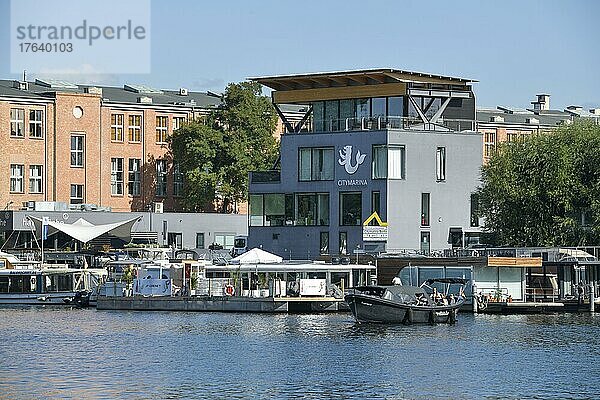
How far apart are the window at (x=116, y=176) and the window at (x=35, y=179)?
303 inches

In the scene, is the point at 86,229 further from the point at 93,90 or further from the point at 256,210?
the point at 93,90

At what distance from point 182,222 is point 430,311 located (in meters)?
53.5

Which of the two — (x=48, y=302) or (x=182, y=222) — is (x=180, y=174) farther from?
(x=48, y=302)

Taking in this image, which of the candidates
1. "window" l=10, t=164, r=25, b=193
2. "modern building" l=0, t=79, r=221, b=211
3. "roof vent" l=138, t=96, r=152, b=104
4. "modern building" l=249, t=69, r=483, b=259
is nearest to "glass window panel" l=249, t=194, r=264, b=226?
"modern building" l=249, t=69, r=483, b=259

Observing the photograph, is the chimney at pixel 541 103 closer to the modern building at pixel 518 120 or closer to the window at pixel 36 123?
the modern building at pixel 518 120

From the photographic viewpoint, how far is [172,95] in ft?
517

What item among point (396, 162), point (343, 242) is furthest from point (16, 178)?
point (396, 162)

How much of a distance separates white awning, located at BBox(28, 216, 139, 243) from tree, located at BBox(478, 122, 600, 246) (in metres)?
34.9

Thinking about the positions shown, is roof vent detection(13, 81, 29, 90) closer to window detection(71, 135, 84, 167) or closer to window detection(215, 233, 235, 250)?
window detection(71, 135, 84, 167)

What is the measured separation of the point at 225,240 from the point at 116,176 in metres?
13.8

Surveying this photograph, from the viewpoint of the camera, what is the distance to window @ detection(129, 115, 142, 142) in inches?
5773

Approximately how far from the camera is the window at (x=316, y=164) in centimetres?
11706

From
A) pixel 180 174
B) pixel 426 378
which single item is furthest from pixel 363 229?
pixel 426 378

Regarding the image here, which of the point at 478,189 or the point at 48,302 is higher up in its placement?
the point at 478,189
